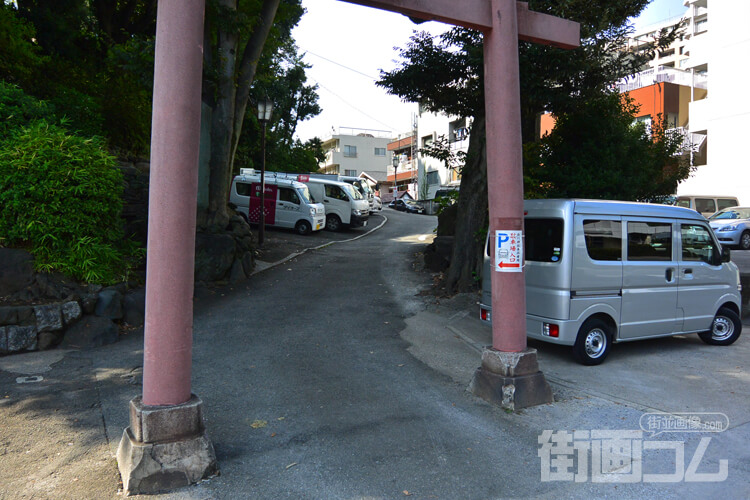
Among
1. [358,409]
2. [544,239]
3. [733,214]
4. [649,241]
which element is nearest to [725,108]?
[733,214]

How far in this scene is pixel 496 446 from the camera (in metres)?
4.52

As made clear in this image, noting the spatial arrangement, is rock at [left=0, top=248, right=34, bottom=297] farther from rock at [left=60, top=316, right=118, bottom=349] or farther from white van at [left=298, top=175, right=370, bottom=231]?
white van at [left=298, top=175, right=370, bottom=231]

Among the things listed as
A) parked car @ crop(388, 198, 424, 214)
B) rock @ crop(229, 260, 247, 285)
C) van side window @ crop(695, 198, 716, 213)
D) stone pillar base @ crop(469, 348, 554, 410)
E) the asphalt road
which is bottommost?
the asphalt road

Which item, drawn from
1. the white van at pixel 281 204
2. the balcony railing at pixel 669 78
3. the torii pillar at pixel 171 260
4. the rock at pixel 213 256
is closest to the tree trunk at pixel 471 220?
the rock at pixel 213 256

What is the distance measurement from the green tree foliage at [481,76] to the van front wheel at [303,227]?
32.4 ft

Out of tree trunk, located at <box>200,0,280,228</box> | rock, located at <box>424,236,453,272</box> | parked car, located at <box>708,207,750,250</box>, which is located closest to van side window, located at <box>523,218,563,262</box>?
rock, located at <box>424,236,453,272</box>

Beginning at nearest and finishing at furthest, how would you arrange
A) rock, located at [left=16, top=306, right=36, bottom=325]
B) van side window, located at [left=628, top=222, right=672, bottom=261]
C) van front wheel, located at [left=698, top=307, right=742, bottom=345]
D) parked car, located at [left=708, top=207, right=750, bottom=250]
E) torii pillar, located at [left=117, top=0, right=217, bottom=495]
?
torii pillar, located at [left=117, top=0, right=217, bottom=495], rock, located at [left=16, top=306, right=36, bottom=325], van side window, located at [left=628, top=222, right=672, bottom=261], van front wheel, located at [left=698, top=307, right=742, bottom=345], parked car, located at [left=708, top=207, right=750, bottom=250]

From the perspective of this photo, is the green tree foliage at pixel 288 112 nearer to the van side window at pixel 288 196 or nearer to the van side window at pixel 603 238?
the van side window at pixel 288 196

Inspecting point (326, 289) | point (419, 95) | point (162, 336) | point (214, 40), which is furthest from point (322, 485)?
point (214, 40)

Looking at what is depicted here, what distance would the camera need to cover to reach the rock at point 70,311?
23.7ft

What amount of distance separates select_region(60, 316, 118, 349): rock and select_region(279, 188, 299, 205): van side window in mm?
13555

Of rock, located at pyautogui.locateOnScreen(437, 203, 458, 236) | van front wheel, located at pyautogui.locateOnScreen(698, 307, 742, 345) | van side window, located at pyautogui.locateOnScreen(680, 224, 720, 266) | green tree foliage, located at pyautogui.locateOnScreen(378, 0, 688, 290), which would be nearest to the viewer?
van side window, located at pyautogui.locateOnScreen(680, 224, 720, 266)

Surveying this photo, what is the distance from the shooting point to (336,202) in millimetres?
22922

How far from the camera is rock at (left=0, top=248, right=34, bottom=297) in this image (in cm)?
722
